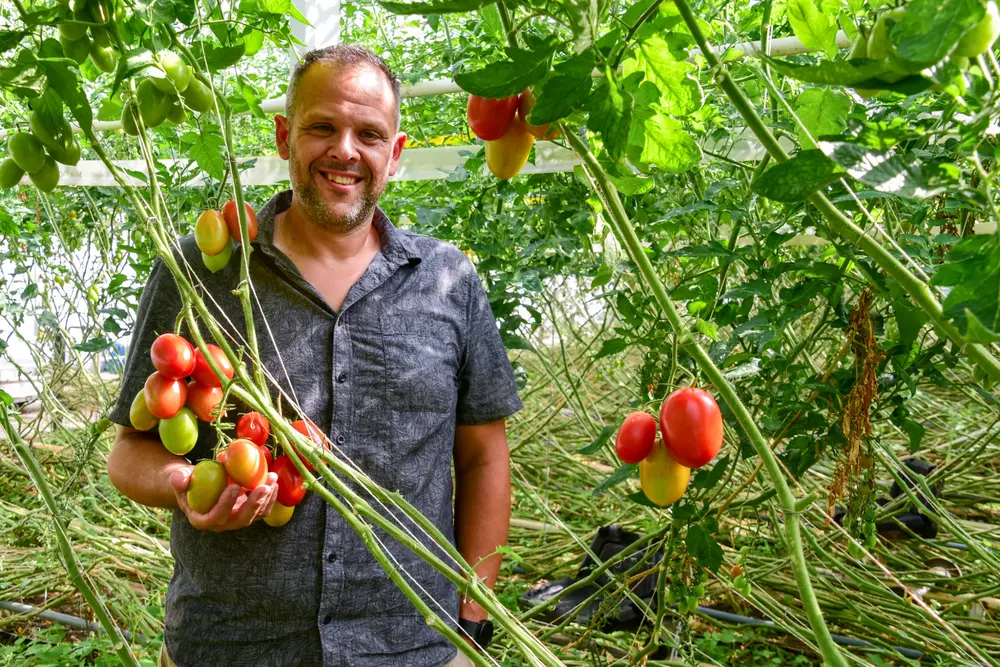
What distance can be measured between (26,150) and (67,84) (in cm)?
15

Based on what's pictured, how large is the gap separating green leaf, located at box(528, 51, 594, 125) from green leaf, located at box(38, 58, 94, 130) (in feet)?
1.22

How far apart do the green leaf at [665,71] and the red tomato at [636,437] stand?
0.99 feet

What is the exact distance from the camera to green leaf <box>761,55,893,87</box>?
0.40 meters

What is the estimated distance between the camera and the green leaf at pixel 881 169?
42cm

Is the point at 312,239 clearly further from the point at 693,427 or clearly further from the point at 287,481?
the point at 693,427

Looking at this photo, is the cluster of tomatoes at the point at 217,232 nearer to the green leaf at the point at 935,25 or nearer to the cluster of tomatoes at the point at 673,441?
the cluster of tomatoes at the point at 673,441

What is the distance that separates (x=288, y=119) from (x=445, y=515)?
0.74 m

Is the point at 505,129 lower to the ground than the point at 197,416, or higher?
higher

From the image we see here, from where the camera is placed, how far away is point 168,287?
134 centimetres

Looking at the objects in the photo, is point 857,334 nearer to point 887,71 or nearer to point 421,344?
point 421,344

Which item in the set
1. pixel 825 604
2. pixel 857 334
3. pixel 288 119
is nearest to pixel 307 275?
pixel 288 119

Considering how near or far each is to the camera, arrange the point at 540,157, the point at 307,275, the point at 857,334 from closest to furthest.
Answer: the point at 857,334 < the point at 307,275 < the point at 540,157

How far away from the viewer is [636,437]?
0.83m

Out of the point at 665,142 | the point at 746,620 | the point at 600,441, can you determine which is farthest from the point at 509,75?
the point at 746,620
